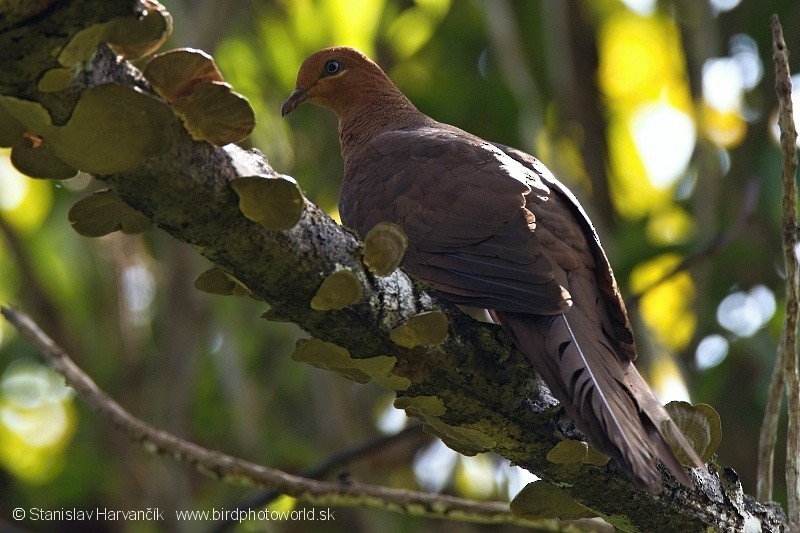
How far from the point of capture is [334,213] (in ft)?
18.3

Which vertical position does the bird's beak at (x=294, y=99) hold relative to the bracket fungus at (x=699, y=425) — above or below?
below

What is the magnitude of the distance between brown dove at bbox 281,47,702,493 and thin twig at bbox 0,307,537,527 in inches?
20.7

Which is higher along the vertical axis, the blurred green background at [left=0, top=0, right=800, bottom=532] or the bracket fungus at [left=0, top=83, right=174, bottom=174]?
the bracket fungus at [left=0, top=83, right=174, bottom=174]

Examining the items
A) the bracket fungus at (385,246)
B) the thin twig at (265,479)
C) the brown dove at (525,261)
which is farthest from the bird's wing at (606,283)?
→ the bracket fungus at (385,246)

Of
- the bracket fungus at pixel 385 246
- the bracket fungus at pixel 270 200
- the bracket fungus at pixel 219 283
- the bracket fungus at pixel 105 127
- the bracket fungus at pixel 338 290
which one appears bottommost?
the bracket fungus at pixel 219 283

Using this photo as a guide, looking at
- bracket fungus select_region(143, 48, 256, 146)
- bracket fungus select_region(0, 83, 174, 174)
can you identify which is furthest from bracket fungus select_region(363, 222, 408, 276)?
bracket fungus select_region(0, 83, 174, 174)

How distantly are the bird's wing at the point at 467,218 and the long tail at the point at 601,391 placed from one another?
7 cm

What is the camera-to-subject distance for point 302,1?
538 centimetres

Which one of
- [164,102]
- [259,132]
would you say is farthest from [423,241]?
[259,132]

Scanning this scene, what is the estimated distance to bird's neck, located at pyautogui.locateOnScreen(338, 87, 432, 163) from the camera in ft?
12.8

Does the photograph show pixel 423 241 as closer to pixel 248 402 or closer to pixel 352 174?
pixel 352 174

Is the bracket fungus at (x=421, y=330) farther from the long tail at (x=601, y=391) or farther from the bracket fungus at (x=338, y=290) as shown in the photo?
the long tail at (x=601, y=391)

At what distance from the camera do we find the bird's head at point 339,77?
4.24 meters

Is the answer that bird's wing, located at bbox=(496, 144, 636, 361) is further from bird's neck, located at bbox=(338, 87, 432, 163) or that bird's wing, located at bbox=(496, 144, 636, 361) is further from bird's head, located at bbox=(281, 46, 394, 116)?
bird's head, located at bbox=(281, 46, 394, 116)
